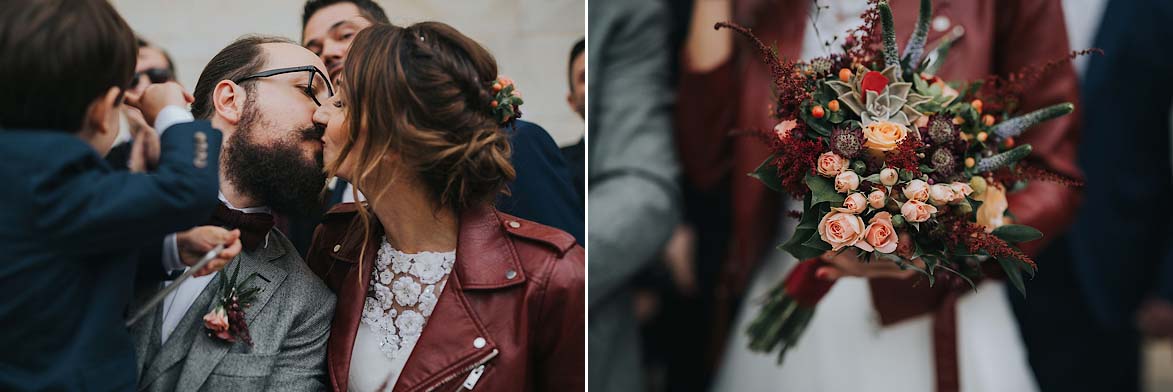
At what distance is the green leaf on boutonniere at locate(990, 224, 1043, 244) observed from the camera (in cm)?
235

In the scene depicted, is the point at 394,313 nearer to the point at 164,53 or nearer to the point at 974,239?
the point at 164,53

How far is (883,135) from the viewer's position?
7.14 ft

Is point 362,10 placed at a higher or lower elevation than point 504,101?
higher

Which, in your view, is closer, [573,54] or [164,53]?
[164,53]

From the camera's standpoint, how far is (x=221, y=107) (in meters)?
2.32

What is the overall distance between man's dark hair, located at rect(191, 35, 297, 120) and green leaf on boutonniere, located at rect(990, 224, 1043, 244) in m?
1.96

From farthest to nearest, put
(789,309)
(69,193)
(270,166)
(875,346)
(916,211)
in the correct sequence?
(875,346), (789,309), (270,166), (916,211), (69,193)

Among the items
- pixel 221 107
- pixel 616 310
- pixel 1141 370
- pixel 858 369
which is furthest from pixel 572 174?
pixel 1141 370

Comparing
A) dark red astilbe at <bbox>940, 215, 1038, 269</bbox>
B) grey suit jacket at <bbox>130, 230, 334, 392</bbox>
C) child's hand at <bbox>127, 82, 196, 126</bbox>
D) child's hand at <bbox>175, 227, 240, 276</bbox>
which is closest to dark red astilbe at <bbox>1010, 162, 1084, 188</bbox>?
dark red astilbe at <bbox>940, 215, 1038, 269</bbox>

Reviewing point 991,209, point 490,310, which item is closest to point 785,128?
point 991,209

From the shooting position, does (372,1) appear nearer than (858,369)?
Yes

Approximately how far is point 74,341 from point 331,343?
617mm

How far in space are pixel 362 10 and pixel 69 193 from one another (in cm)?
102

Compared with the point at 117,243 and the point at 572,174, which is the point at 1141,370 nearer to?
the point at 572,174
